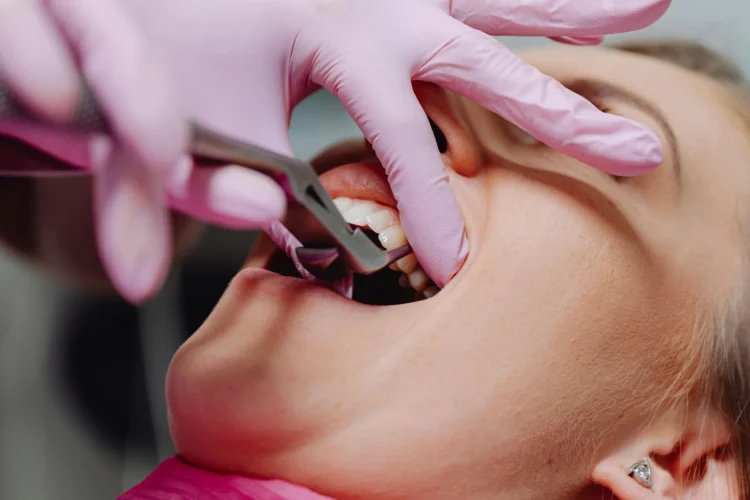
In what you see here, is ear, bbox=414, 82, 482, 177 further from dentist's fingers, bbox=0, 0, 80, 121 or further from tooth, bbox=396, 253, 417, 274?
dentist's fingers, bbox=0, 0, 80, 121

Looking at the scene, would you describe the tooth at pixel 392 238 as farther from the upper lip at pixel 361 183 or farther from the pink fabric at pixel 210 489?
the pink fabric at pixel 210 489

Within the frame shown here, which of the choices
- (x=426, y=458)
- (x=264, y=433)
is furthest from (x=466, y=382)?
(x=264, y=433)

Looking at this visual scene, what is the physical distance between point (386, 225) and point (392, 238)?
2 cm

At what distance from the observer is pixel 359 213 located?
0.77m

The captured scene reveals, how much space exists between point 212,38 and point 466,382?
1.34 ft

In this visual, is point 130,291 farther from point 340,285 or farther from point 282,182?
point 340,285

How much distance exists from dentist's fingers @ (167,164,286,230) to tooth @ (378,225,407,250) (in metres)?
0.26

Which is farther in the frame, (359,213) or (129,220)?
(359,213)

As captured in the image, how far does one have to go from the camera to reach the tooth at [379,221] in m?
0.76

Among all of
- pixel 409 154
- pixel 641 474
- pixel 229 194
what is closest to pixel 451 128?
pixel 409 154

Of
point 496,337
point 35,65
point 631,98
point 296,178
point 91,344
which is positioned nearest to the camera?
point 35,65

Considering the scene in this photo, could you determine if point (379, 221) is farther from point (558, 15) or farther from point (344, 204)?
point (558, 15)

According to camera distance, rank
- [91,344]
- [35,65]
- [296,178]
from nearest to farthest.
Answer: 1. [35,65]
2. [296,178]
3. [91,344]

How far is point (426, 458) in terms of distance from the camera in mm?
659
